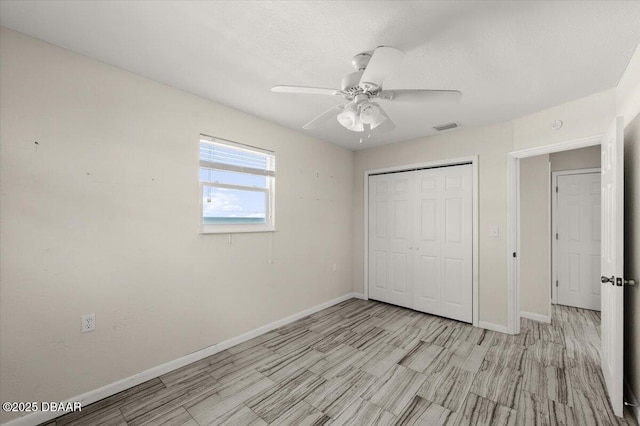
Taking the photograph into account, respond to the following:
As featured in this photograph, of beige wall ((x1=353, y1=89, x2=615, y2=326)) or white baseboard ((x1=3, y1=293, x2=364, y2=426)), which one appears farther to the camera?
beige wall ((x1=353, y1=89, x2=615, y2=326))

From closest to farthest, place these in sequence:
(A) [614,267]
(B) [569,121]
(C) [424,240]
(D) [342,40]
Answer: (D) [342,40] < (A) [614,267] < (B) [569,121] < (C) [424,240]

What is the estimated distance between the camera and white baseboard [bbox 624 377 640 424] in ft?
5.86

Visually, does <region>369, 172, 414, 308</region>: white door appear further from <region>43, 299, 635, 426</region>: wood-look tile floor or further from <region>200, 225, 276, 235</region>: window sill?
<region>200, 225, 276, 235</region>: window sill

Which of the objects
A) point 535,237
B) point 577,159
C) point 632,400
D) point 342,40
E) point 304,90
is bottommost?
point 632,400

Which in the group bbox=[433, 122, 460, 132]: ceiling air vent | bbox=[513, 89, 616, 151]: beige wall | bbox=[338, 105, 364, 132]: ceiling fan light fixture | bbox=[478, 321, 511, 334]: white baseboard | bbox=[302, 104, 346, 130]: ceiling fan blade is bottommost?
bbox=[478, 321, 511, 334]: white baseboard

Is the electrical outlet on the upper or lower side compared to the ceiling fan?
lower

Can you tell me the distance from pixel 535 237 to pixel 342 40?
11.9ft

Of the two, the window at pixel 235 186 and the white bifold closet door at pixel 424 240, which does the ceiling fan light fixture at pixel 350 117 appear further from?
the white bifold closet door at pixel 424 240

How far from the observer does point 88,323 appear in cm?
199

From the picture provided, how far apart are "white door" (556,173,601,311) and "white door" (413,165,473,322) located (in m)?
1.86

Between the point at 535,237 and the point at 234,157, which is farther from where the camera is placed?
the point at 535,237

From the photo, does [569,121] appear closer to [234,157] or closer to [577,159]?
[577,159]

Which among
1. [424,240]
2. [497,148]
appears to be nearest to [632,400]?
[424,240]

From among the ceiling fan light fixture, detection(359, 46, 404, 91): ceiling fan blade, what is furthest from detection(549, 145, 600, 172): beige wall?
detection(359, 46, 404, 91): ceiling fan blade
